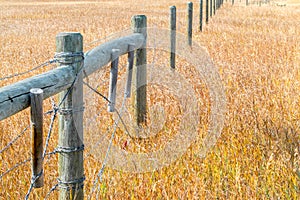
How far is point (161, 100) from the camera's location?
5453mm

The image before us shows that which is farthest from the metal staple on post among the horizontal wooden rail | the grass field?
Answer: the grass field

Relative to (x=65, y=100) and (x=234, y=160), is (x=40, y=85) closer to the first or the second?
(x=65, y=100)

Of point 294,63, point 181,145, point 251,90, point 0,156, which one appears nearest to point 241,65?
point 294,63

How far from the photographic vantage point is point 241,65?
7434 mm

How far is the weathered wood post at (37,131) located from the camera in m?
1.93

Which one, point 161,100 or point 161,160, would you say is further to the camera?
point 161,100

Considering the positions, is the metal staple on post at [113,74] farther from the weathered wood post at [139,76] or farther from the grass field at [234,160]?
the weathered wood post at [139,76]

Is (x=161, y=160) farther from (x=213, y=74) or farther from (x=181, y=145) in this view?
(x=213, y=74)

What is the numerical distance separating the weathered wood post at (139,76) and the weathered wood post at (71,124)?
6.13 feet

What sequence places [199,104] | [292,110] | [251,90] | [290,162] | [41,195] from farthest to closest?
[251,90] < [199,104] < [292,110] < [290,162] < [41,195]

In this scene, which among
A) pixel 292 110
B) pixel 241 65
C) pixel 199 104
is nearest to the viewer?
pixel 292 110

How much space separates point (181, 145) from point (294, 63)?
13.8 feet

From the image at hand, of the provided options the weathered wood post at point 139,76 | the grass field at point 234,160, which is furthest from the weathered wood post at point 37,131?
the weathered wood post at point 139,76

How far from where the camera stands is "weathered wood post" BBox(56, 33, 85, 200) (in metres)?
2.35
